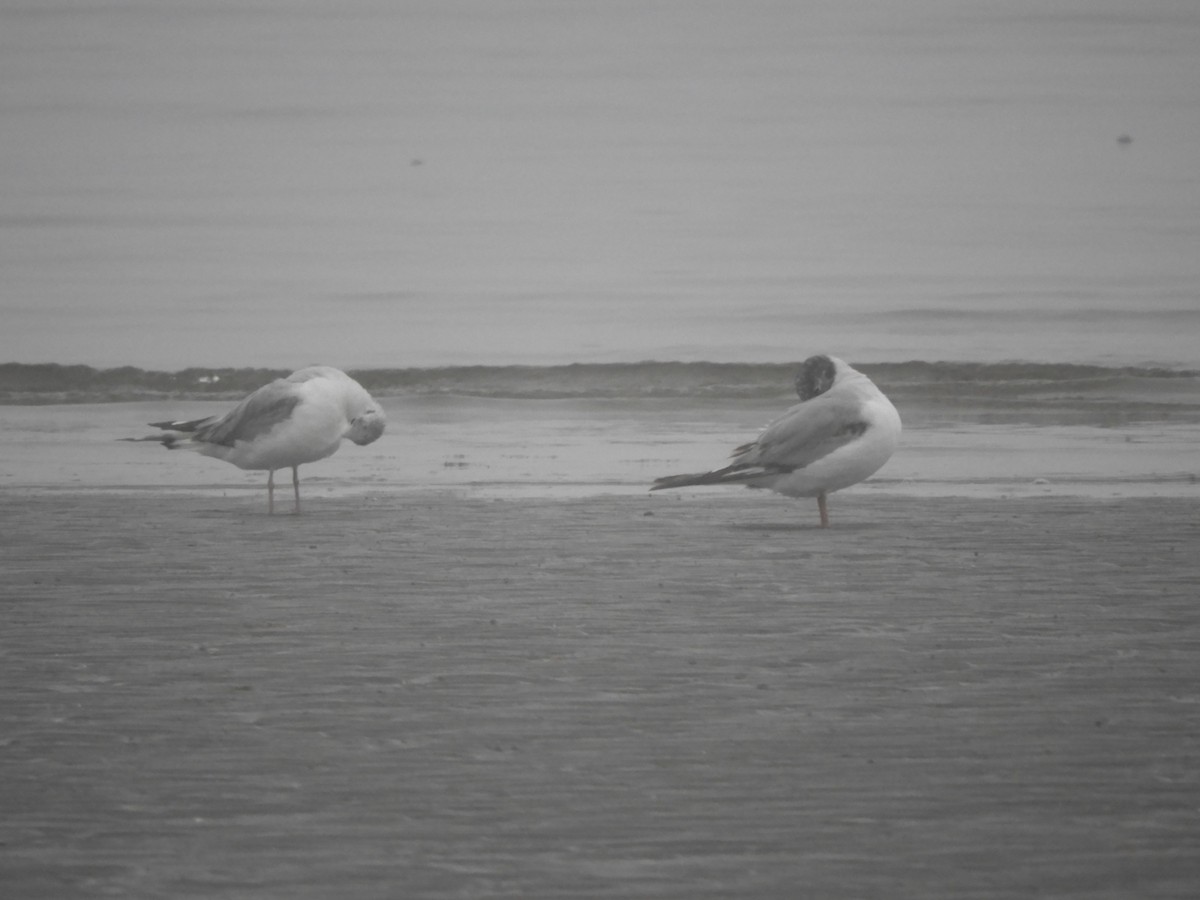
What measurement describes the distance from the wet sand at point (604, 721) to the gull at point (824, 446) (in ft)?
5.11

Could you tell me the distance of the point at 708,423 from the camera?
20.4 metres

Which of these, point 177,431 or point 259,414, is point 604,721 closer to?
point 259,414

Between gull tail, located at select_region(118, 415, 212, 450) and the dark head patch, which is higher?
the dark head patch

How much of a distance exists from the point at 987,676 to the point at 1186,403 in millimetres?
19166

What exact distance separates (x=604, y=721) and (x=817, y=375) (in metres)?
6.69

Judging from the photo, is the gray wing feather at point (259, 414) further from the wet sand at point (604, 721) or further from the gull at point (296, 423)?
the wet sand at point (604, 721)

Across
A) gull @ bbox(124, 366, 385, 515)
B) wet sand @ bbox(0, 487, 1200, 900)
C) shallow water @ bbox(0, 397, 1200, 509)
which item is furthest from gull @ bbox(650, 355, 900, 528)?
gull @ bbox(124, 366, 385, 515)

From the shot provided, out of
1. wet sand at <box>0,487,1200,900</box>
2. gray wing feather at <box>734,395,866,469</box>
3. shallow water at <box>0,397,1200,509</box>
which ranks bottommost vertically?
wet sand at <box>0,487,1200,900</box>

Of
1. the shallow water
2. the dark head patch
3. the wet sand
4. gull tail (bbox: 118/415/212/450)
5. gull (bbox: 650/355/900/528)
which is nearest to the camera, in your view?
the wet sand

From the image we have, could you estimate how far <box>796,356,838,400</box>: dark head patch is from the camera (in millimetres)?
10883

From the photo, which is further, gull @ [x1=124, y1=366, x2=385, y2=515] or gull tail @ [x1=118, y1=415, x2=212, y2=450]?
gull tail @ [x1=118, y1=415, x2=212, y2=450]

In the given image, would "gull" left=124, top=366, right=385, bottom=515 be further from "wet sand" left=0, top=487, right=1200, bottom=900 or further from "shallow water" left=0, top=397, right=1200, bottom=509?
"wet sand" left=0, top=487, right=1200, bottom=900

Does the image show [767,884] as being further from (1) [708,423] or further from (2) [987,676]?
(1) [708,423]

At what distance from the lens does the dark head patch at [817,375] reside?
10.9 meters
